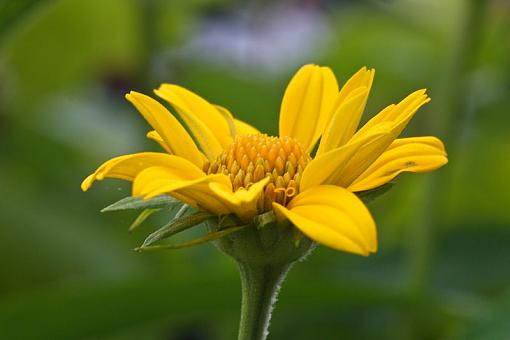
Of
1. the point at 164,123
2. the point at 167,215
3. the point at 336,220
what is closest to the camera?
the point at 336,220

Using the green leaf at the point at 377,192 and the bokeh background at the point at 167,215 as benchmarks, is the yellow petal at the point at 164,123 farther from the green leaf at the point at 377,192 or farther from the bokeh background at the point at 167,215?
the bokeh background at the point at 167,215

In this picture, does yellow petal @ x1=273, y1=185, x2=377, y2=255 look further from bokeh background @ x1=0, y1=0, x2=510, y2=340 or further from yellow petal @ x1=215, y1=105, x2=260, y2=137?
bokeh background @ x1=0, y1=0, x2=510, y2=340

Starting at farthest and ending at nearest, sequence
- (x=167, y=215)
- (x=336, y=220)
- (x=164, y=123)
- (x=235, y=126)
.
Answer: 1. (x=167, y=215)
2. (x=235, y=126)
3. (x=164, y=123)
4. (x=336, y=220)

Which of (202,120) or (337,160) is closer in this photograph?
(337,160)

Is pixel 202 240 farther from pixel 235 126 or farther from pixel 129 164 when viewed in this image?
pixel 235 126

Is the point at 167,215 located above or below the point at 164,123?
below

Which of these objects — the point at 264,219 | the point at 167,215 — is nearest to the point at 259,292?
the point at 264,219
